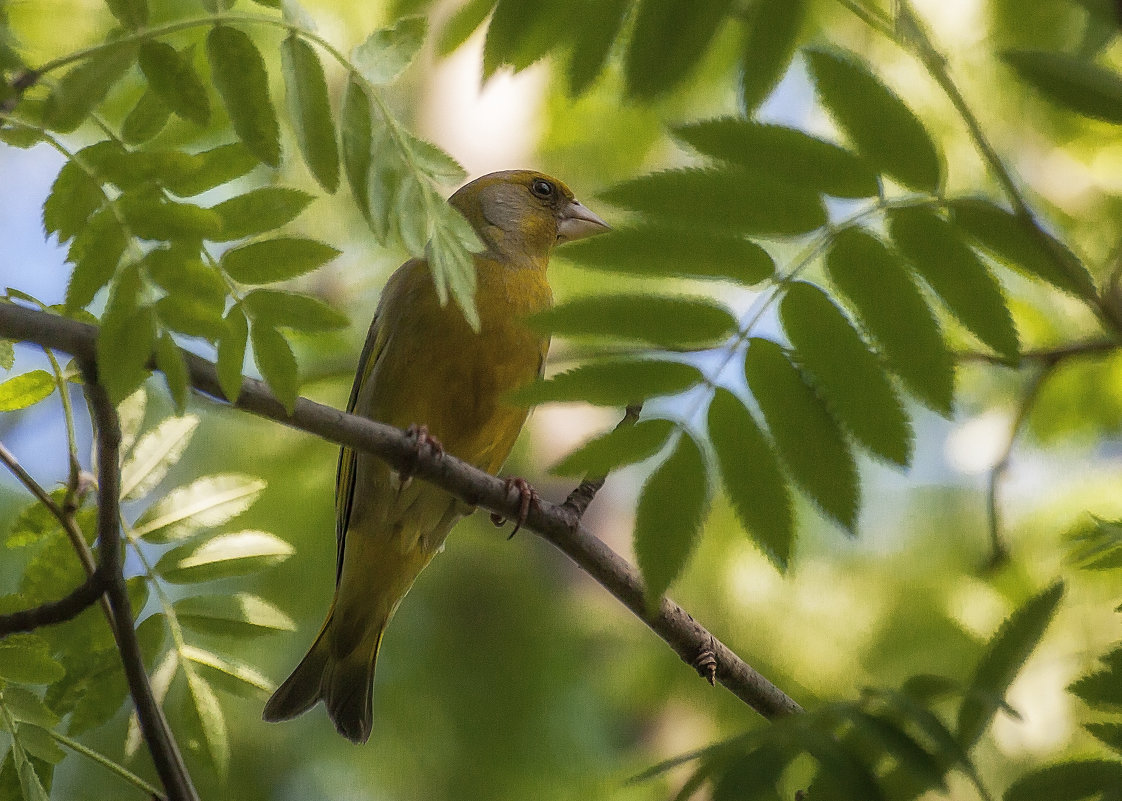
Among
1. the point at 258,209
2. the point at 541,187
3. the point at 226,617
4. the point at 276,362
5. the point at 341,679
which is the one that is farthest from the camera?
the point at 541,187

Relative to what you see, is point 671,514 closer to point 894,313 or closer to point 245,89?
point 894,313

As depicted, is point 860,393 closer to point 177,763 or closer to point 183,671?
point 177,763

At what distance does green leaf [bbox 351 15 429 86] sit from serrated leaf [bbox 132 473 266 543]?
1331mm

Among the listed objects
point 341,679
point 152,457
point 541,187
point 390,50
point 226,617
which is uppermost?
point 390,50

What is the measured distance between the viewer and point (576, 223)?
5785 mm

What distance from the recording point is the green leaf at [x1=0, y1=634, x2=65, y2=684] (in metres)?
2.50

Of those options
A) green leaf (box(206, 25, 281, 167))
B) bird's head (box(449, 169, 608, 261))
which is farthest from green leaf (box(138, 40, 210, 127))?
bird's head (box(449, 169, 608, 261))

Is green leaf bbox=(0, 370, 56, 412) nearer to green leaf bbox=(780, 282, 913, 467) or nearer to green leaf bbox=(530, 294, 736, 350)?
green leaf bbox=(530, 294, 736, 350)

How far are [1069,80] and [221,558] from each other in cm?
248

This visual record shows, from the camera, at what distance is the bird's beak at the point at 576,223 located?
571 cm

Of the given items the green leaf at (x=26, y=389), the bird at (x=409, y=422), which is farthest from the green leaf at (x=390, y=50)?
the bird at (x=409, y=422)

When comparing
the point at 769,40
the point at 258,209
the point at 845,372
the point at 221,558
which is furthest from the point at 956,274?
the point at 221,558

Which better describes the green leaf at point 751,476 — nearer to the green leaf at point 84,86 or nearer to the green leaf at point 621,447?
the green leaf at point 621,447

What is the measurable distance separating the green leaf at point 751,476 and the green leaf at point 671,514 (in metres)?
0.05
